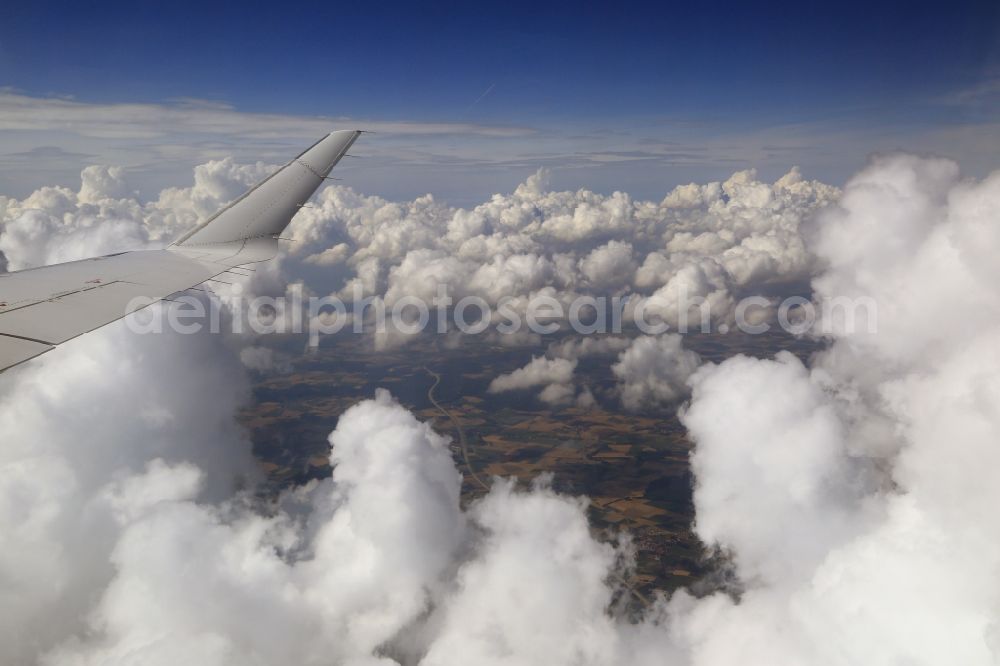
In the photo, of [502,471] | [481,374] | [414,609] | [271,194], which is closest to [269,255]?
[271,194]

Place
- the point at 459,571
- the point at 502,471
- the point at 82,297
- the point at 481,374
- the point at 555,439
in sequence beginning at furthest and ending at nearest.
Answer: the point at 481,374 → the point at 555,439 → the point at 502,471 → the point at 459,571 → the point at 82,297

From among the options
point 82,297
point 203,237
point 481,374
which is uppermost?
point 203,237

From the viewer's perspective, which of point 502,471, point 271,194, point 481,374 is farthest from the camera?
point 481,374

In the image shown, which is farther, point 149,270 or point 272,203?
point 272,203

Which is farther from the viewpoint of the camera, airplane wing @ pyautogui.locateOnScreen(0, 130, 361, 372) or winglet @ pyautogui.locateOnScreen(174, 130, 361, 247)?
winglet @ pyautogui.locateOnScreen(174, 130, 361, 247)

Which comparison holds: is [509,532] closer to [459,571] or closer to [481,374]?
[459,571]

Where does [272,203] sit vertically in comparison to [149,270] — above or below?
above

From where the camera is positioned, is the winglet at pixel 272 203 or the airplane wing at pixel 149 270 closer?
the airplane wing at pixel 149 270

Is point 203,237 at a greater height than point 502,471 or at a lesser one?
greater
